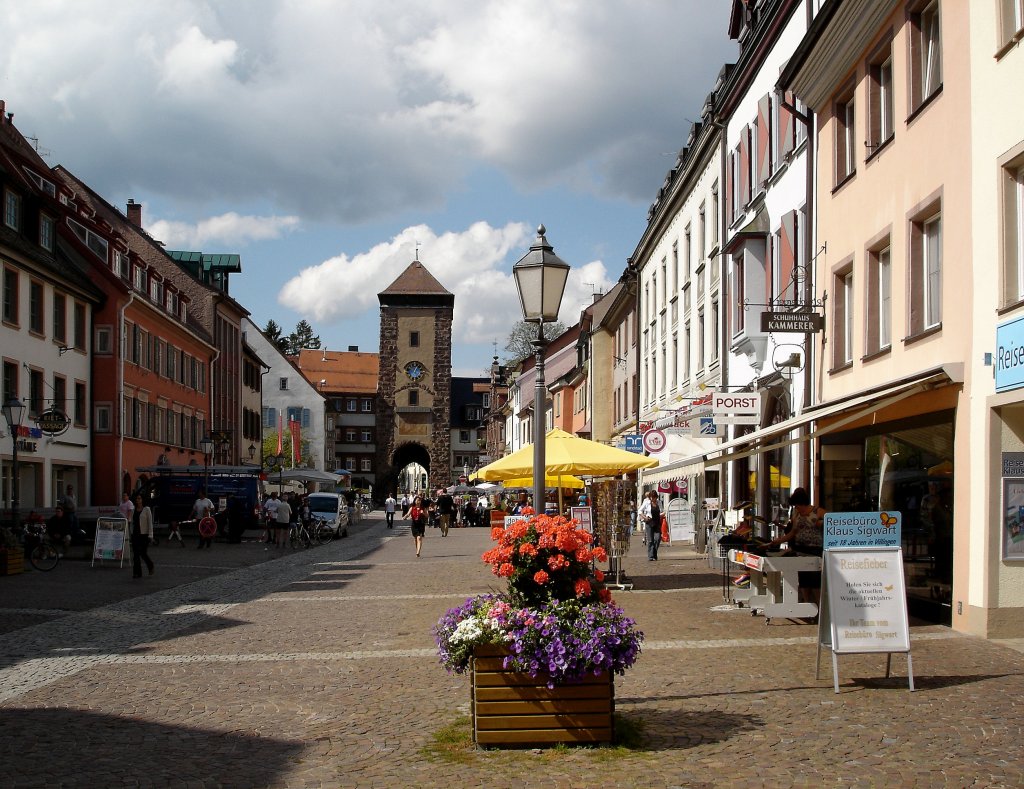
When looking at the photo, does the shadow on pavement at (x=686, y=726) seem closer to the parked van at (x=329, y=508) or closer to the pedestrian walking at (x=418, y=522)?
the pedestrian walking at (x=418, y=522)

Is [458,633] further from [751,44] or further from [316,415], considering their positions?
[316,415]

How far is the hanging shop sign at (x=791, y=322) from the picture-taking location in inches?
723

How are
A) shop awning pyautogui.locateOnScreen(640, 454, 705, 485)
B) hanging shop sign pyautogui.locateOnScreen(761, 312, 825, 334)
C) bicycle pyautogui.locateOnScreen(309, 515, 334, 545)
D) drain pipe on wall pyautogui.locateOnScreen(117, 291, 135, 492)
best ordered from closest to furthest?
shop awning pyautogui.locateOnScreen(640, 454, 705, 485) < hanging shop sign pyautogui.locateOnScreen(761, 312, 825, 334) < bicycle pyautogui.locateOnScreen(309, 515, 334, 545) < drain pipe on wall pyautogui.locateOnScreen(117, 291, 135, 492)

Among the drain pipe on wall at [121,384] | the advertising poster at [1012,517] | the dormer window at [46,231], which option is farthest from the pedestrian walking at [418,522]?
the advertising poster at [1012,517]

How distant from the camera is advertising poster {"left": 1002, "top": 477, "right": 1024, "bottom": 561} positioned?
40.0ft

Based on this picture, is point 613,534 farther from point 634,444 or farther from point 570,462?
point 634,444

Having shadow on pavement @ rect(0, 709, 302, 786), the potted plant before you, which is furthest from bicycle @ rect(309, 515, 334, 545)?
the potted plant

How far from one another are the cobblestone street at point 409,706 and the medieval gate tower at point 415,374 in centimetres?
9240

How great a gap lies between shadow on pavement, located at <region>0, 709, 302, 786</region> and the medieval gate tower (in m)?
100

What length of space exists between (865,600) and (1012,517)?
12.4 ft

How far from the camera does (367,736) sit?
26.2ft

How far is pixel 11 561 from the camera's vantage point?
23.4 m

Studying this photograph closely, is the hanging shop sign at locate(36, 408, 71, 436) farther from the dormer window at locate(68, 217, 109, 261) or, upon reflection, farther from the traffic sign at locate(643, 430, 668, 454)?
the traffic sign at locate(643, 430, 668, 454)

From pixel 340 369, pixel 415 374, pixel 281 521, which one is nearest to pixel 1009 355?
pixel 281 521
